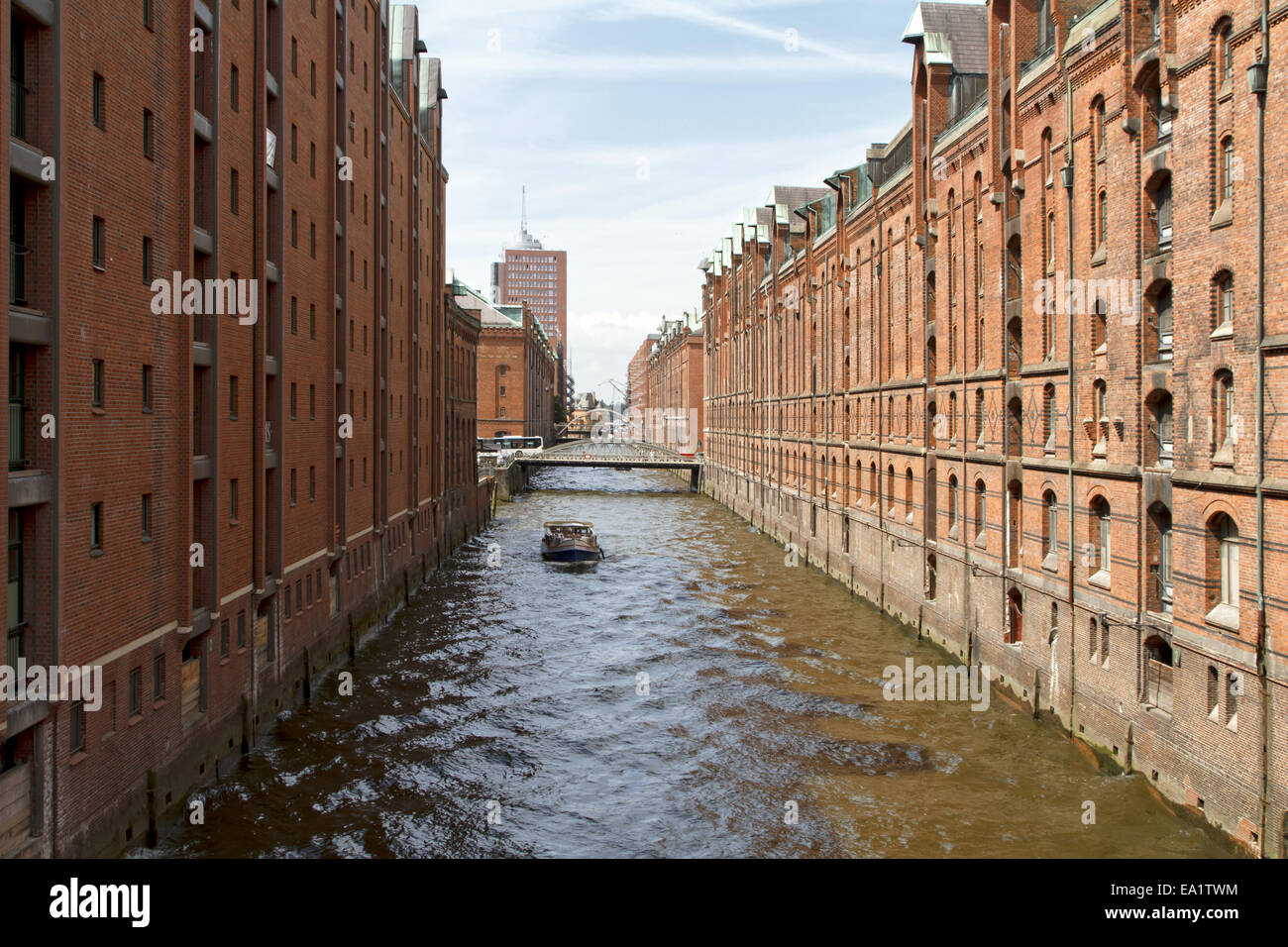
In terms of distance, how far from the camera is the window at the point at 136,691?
1602 centimetres

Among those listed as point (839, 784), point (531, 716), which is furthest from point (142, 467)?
point (839, 784)

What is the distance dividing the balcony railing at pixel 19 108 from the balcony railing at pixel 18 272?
1378 mm

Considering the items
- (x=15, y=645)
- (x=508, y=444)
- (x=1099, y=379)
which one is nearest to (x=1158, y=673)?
(x=1099, y=379)

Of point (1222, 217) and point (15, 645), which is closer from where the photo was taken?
point (15, 645)

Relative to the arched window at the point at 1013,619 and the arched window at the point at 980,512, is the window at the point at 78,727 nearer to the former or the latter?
the arched window at the point at 1013,619

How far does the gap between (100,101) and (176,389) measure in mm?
4828

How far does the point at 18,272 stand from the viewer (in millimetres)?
13508

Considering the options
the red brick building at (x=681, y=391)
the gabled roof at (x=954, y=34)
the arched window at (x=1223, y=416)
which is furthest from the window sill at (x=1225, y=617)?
the red brick building at (x=681, y=391)

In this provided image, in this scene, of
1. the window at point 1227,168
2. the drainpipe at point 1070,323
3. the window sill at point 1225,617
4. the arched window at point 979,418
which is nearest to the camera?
the window sill at point 1225,617

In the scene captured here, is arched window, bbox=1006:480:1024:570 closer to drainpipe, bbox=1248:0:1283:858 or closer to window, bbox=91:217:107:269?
drainpipe, bbox=1248:0:1283:858

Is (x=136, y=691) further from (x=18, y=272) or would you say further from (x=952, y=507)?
(x=952, y=507)

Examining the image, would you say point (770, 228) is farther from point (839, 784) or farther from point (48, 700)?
point (48, 700)
